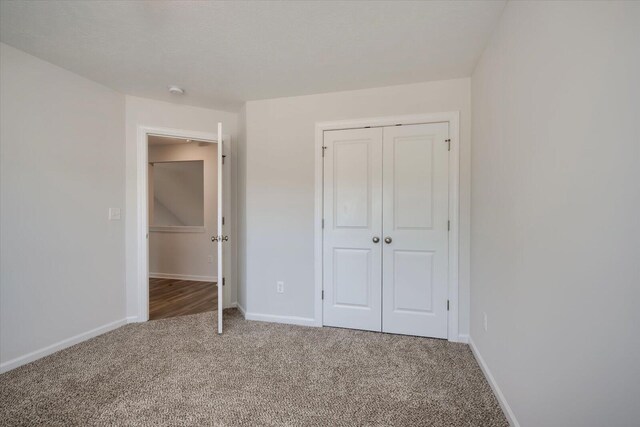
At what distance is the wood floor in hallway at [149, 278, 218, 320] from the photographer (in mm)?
3311

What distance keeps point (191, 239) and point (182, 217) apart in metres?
0.85

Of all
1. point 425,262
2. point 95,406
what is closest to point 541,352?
point 425,262

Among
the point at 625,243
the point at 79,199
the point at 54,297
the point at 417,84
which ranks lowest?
the point at 54,297

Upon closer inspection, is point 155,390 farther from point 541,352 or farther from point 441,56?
point 441,56

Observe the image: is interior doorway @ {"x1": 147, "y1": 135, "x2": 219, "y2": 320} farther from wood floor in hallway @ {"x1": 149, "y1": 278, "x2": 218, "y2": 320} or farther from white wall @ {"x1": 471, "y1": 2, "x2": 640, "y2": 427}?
white wall @ {"x1": 471, "y1": 2, "x2": 640, "y2": 427}

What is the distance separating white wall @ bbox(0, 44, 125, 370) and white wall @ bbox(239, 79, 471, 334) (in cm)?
134

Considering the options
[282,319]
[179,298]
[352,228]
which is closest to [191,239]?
[179,298]

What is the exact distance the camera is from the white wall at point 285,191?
2.80m

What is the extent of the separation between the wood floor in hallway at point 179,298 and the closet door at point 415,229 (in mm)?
2257

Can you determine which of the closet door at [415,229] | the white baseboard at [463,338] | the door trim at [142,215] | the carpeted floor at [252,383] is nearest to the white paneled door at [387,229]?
the closet door at [415,229]

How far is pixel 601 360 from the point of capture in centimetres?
84

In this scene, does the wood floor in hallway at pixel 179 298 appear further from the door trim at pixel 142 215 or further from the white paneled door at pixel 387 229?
the white paneled door at pixel 387 229

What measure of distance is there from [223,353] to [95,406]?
2.73 feet

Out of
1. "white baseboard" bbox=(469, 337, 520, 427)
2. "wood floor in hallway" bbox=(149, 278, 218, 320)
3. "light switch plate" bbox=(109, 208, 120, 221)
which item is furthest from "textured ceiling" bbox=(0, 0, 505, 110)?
"wood floor in hallway" bbox=(149, 278, 218, 320)
